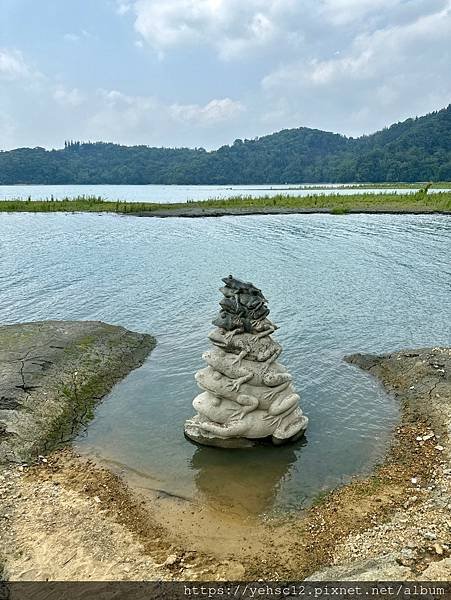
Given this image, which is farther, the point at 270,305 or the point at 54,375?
the point at 270,305

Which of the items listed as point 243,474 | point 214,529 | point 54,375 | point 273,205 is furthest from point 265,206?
point 214,529

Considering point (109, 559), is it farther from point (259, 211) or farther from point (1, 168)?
point (1, 168)

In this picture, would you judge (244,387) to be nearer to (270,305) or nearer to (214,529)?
(214,529)

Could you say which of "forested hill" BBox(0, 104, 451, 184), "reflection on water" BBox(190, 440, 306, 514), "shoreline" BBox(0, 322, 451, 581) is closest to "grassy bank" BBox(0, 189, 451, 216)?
"reflection on water" BBox(190, 440, 306, 514)

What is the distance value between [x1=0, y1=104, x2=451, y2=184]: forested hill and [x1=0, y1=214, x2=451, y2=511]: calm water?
340 feet

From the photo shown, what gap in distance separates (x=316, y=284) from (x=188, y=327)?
8562 millimetres

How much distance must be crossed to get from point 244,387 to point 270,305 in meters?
10.4

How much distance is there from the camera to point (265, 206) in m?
64.6

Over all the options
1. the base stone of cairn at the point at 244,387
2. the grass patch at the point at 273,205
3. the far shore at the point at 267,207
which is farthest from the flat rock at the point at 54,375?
the grass patch at the point at 273,205

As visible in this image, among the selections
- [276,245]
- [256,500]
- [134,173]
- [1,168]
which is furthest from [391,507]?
[134,173]

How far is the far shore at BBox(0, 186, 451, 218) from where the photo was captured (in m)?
59.0

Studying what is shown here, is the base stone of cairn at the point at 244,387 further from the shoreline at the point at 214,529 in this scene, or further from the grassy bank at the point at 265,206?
the grassy bank at the point at 265,206

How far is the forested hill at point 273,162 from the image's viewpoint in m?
142

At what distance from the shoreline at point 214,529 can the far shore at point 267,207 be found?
50776mm
